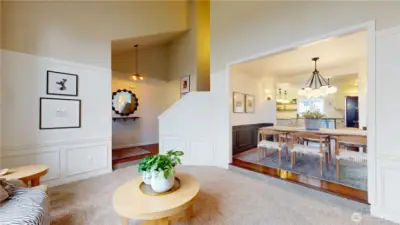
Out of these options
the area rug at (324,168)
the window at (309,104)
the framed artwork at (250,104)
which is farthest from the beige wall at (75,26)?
the window at (309,104)

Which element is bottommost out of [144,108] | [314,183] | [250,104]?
[314,183]

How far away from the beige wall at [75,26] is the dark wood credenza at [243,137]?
11.4 ft

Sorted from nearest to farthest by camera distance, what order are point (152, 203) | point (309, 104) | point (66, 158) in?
point (152, 203) < point (66, 158) < point (309, 104)

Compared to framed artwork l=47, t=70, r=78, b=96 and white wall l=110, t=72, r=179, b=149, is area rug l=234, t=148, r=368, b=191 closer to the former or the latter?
white wall l=110, t=72, r=179, b=149

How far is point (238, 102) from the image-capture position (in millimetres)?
5191

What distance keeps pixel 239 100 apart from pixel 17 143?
463cm

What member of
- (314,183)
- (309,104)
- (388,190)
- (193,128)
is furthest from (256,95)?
(309,104)

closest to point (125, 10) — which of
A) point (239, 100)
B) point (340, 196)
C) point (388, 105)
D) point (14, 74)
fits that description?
point (14, 74)

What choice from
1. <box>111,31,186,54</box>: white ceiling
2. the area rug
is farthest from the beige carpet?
<box>111,31,186,54</box>: white ceiling

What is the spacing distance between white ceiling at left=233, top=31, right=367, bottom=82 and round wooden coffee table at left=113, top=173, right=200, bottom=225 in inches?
111

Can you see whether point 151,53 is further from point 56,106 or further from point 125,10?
point 56,106

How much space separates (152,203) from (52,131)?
2561 mm

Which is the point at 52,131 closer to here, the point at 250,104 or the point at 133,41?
the point at 133,41

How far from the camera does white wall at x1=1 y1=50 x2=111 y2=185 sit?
2.72 metres
